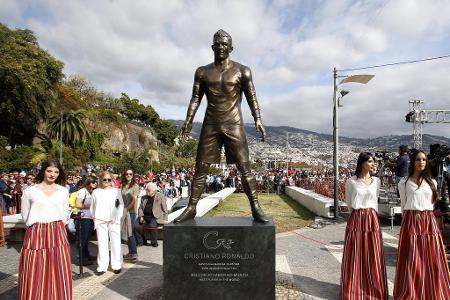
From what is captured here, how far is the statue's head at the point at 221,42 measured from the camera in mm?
5043

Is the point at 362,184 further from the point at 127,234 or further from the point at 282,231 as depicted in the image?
the point at 282,231

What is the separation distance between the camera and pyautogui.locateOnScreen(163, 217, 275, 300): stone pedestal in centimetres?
448

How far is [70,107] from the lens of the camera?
145 ft

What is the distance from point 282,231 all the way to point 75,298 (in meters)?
6.71

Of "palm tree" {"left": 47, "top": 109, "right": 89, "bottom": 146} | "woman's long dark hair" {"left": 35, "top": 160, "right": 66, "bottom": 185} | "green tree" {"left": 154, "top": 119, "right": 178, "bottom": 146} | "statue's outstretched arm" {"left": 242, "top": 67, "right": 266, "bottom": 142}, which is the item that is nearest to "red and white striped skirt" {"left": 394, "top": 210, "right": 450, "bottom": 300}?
"statue's outstretched arm" {"left": 242, "top": 67, "right": 266, "bottom": 142}

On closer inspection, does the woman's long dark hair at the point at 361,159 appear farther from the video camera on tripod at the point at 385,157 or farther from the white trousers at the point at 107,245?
the video camera on tripod at the point at 385,157

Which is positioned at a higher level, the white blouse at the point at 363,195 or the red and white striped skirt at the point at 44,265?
the white blouse at the point at 363,195

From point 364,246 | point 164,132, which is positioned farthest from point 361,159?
point 164,132

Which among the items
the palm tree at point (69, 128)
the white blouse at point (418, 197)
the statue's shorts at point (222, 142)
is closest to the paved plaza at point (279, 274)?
the white blouse at point (418, 197)

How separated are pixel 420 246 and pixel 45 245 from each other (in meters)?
4.40

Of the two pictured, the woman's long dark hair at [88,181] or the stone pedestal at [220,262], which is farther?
the woman's long dark hair at [88,181]

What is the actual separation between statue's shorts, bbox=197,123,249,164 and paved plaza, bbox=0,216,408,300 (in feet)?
6.29

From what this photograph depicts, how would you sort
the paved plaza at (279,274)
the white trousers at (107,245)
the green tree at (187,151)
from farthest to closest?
the green tree at (187,151), the white trousers at (107,245), the paved plaza at (279,274)
